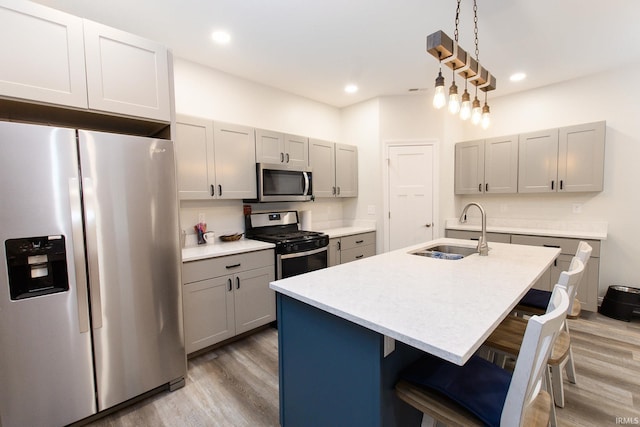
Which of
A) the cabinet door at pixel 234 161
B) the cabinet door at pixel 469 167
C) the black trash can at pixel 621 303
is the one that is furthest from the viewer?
the cabinet door at pixel 469 167

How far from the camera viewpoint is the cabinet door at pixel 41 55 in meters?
1.51

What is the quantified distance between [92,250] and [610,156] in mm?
5042

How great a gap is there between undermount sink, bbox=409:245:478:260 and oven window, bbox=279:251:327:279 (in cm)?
121

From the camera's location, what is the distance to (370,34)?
2.53 m

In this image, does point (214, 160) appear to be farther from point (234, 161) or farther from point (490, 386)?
point (490, 386)

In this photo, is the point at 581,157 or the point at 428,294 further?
the point at 581,157

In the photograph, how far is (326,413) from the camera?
1.35 metres

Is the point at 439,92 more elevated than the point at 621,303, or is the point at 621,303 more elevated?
the point at 439,92

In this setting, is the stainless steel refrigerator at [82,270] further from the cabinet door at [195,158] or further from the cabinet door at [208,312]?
the cabinet door at [195,158]

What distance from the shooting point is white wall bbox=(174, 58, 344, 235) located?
298 cm

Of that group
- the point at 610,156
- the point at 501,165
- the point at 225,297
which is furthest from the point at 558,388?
the point at 610,156

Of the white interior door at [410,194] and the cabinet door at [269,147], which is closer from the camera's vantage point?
the cabinet door at [269,147]

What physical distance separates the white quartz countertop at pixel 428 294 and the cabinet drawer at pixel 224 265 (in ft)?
3.66

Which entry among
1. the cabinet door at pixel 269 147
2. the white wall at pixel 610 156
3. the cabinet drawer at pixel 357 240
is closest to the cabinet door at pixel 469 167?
the white wall at pixel 610 156
